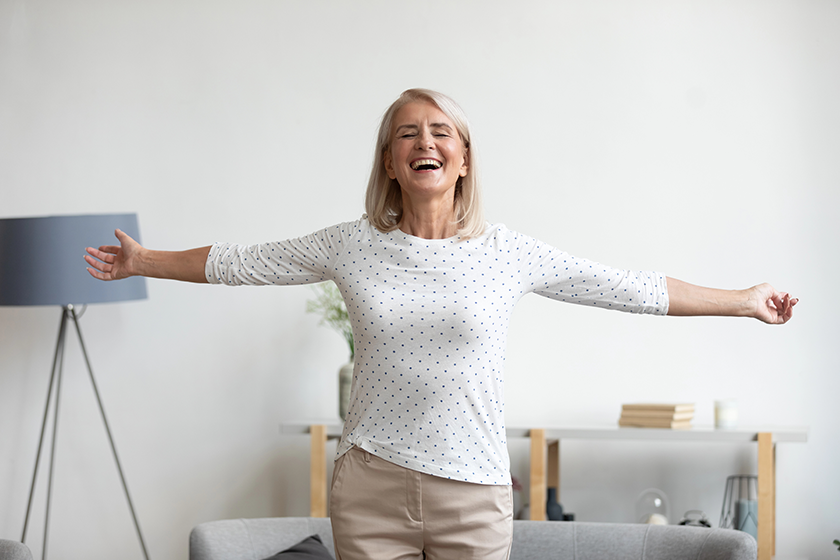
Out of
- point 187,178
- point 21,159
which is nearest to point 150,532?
point 187,178

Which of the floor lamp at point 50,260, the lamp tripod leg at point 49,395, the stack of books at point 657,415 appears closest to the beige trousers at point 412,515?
the stack of books at point 657,415

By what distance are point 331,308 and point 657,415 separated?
4.01 ft

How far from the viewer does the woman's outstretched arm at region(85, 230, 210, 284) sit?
143cm

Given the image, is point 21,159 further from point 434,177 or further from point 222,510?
point 434,177

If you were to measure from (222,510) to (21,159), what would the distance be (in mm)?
1746

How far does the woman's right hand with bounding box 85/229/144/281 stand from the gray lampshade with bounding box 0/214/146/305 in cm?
128

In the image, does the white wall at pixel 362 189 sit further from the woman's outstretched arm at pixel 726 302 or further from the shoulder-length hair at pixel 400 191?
the shoulder-length hair at pixel 400 191

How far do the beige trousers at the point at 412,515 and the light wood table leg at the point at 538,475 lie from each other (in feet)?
4.24

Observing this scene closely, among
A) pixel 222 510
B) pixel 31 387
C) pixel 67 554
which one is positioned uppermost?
pixel 31 387

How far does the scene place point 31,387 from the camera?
317cm

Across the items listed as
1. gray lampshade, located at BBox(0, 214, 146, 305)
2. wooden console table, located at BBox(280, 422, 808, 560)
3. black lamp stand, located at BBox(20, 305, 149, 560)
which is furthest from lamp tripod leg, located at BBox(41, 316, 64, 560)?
wooden console table, located at BBox(280, 422, 808, 560)

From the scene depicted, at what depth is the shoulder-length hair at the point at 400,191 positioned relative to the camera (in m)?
1.38

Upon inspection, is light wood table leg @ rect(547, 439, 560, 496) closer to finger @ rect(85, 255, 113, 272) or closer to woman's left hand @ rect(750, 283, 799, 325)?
woman's left hand @ rect(750, 283, 799, 325)

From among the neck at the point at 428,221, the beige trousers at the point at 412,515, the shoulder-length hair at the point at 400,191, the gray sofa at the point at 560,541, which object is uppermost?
the shoulder-length hair at the point at 400,191
